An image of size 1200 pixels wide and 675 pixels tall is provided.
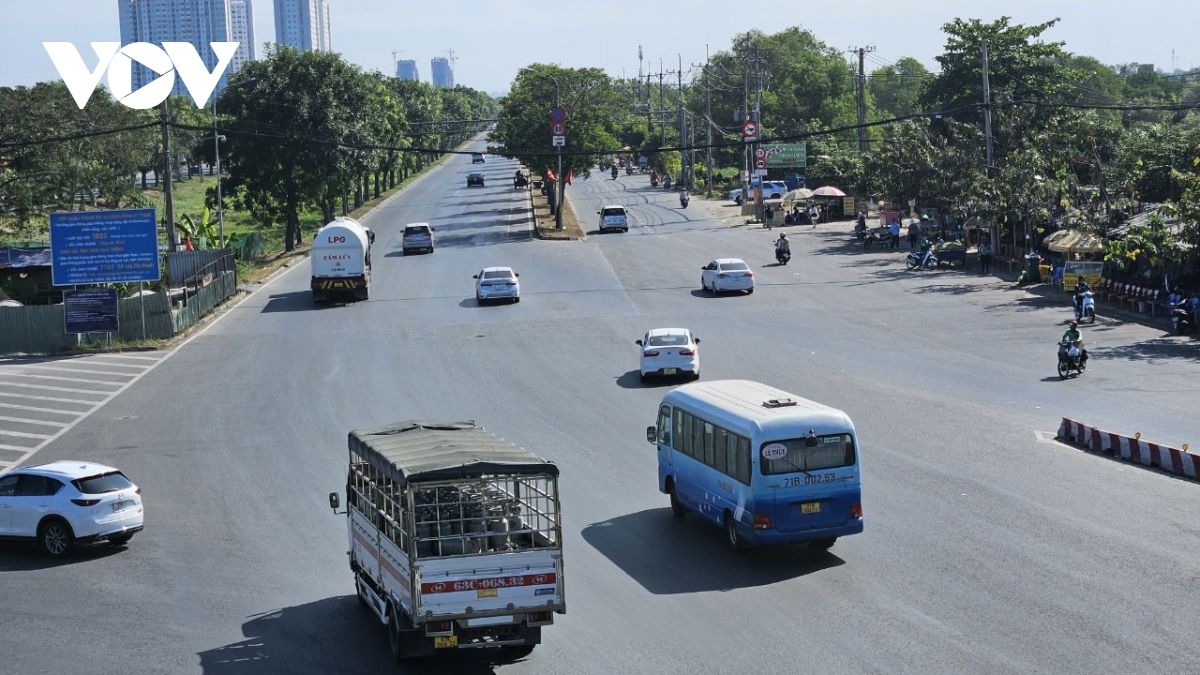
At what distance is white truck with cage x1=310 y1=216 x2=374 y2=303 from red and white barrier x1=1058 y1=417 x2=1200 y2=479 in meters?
32.5

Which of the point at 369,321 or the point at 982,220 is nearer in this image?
the point at 369,321

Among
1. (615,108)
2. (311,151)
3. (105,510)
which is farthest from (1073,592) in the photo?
(615,108)

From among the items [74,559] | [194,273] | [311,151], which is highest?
[311,151]

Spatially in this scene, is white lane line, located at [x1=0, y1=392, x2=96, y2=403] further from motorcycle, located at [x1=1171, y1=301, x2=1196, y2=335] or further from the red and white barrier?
motorcycle, located at [x1=1171, y1=301, x2=1196, y2=335]

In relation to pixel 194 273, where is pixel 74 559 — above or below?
below

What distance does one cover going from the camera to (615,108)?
87.8 m

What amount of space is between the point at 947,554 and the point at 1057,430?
10.2 m

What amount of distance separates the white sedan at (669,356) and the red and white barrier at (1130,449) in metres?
10.3

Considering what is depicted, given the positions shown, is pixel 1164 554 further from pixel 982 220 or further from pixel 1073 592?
pixel 982 220

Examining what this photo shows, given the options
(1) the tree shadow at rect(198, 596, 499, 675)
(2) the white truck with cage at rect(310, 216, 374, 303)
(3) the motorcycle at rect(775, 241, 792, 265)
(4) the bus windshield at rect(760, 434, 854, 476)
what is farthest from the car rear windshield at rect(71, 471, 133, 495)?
(3) the motorcycle at rect(775, 241, 792, 265)

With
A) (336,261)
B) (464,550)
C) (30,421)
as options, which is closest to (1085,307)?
(336,261)

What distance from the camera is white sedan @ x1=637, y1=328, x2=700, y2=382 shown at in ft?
113

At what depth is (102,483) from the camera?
22.2 meters

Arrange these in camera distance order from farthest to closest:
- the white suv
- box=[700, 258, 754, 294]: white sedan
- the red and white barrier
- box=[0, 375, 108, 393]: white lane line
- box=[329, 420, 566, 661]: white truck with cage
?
box=[700, 258, 754, 294]: white sedan
box=[0, 375, 108, 393]: white lane line
the red and white barrier
the white suv
box=[329, 420, 566, 661]: white truck with cage
